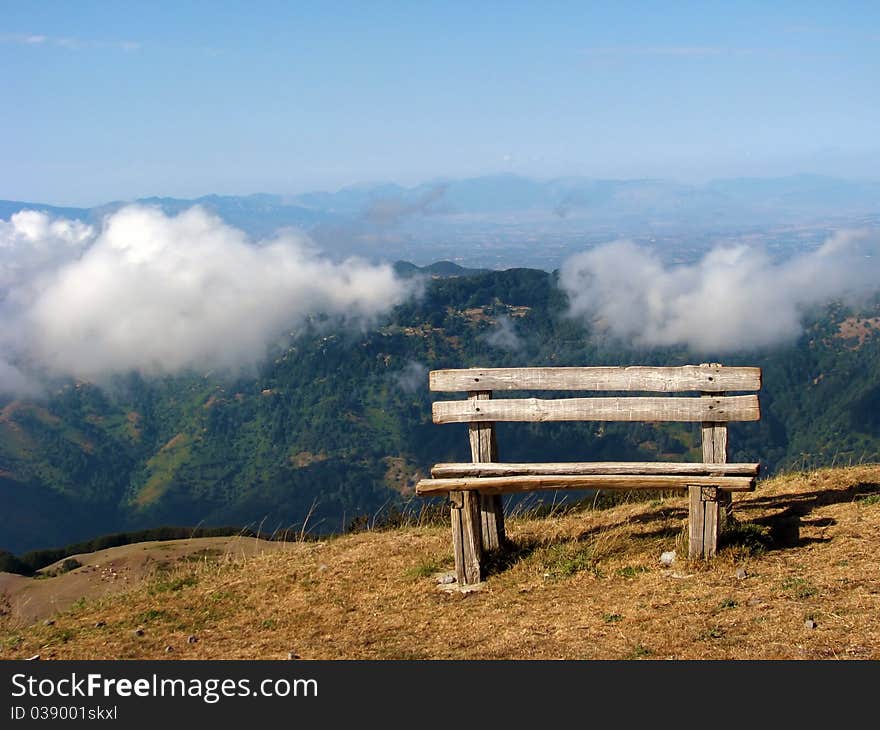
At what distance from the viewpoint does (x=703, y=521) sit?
10.2m

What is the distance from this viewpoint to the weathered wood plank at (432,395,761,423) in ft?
33.2

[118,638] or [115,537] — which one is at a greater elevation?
[118,638]

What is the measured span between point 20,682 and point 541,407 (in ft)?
20.9

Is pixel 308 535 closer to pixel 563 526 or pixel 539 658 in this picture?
pixel 563 526

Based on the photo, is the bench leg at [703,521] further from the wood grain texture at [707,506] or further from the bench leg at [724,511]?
the bench leg at [724,511]

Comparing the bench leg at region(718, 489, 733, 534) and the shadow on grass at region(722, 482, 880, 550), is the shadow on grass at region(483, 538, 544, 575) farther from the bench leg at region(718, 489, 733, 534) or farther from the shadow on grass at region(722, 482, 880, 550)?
the shadow on grass at region(722, 482, 880, 550)

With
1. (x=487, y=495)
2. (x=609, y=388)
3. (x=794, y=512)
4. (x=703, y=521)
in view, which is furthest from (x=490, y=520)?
(x=794, y=512)

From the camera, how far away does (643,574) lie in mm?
10180

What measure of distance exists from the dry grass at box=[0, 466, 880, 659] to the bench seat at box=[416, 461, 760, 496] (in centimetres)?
102

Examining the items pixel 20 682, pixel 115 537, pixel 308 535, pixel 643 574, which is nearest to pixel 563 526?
pixel 643 574

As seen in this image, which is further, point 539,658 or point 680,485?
point 680,485

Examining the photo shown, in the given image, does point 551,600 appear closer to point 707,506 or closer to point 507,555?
point 507,555

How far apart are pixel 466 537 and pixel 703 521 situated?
2.89 meters

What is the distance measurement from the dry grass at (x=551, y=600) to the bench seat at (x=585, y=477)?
1.02 meters
